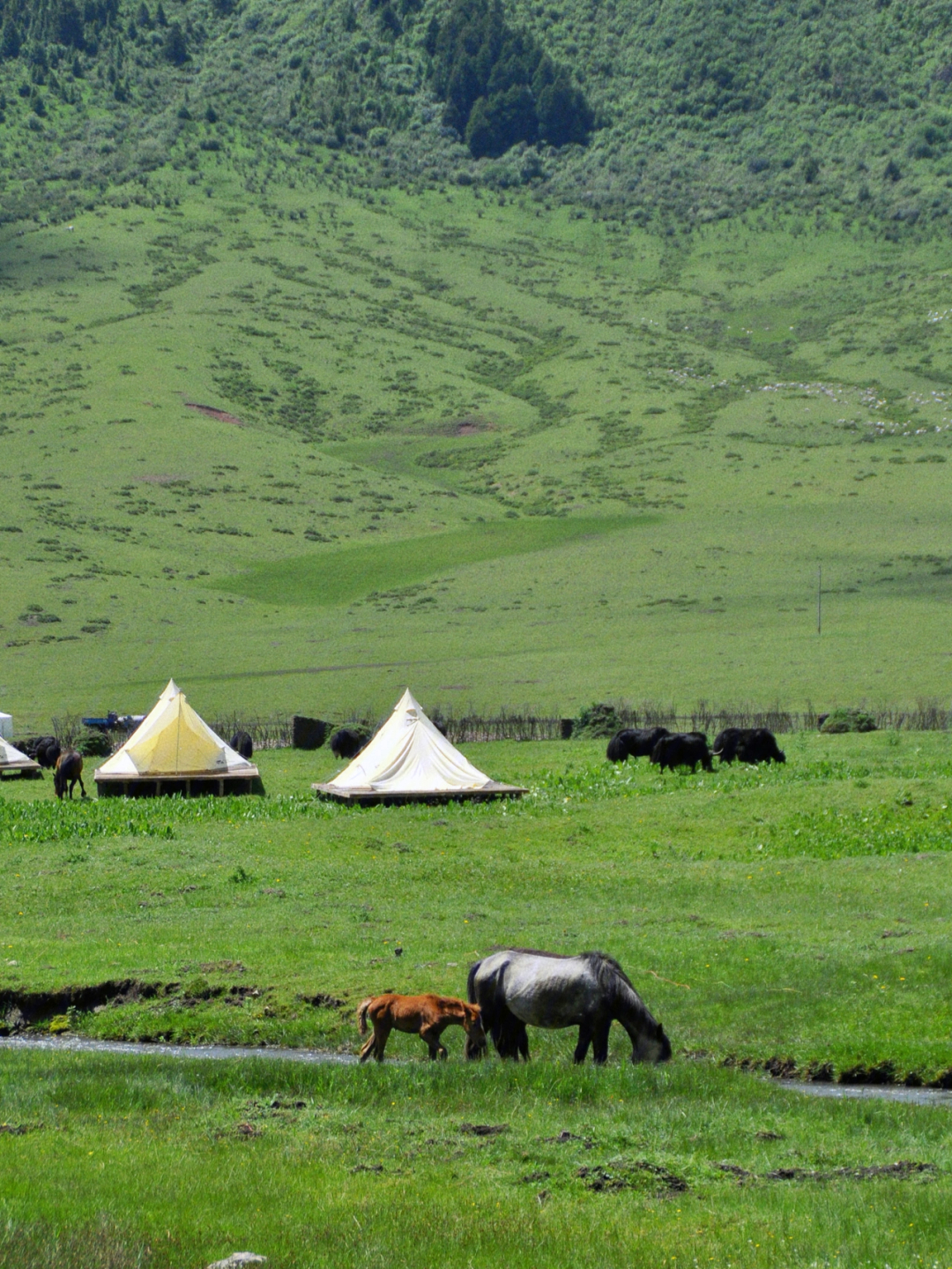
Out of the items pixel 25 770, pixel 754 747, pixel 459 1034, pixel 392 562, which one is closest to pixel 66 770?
pixel 25 770

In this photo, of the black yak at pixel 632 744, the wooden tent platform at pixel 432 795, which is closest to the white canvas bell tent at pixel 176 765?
the wooden tent platform at pixel 432 795

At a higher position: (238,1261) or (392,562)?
(392,562)

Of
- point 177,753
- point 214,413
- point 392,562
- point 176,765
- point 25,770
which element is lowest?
point 25,770

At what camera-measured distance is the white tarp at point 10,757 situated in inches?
1860

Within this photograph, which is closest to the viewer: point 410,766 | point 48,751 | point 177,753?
point 410,766

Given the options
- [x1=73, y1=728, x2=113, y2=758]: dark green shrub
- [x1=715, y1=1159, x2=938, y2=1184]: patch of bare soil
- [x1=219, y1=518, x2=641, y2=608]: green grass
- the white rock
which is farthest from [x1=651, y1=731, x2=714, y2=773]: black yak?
[x1=219, y1=518, x2=641, y2=608]: green grass

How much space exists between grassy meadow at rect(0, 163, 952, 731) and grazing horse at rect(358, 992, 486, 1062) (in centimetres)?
4671

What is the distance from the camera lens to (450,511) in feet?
413

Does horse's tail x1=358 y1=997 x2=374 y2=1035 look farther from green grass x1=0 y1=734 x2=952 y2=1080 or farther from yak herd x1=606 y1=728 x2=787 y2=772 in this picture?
yak herd x1=606 y1=728 x2=787 y2=772

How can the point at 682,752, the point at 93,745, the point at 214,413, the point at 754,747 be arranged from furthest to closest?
1. the point at 214,413
2. the point at 93,745
3. the point at 754,747
4. the point at 682,752

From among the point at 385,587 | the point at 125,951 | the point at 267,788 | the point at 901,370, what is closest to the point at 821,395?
the point at 901,370

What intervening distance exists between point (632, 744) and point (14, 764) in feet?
62.4

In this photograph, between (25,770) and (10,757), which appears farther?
(10,757)

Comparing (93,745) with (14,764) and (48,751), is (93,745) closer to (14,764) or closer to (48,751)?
(48,751)
